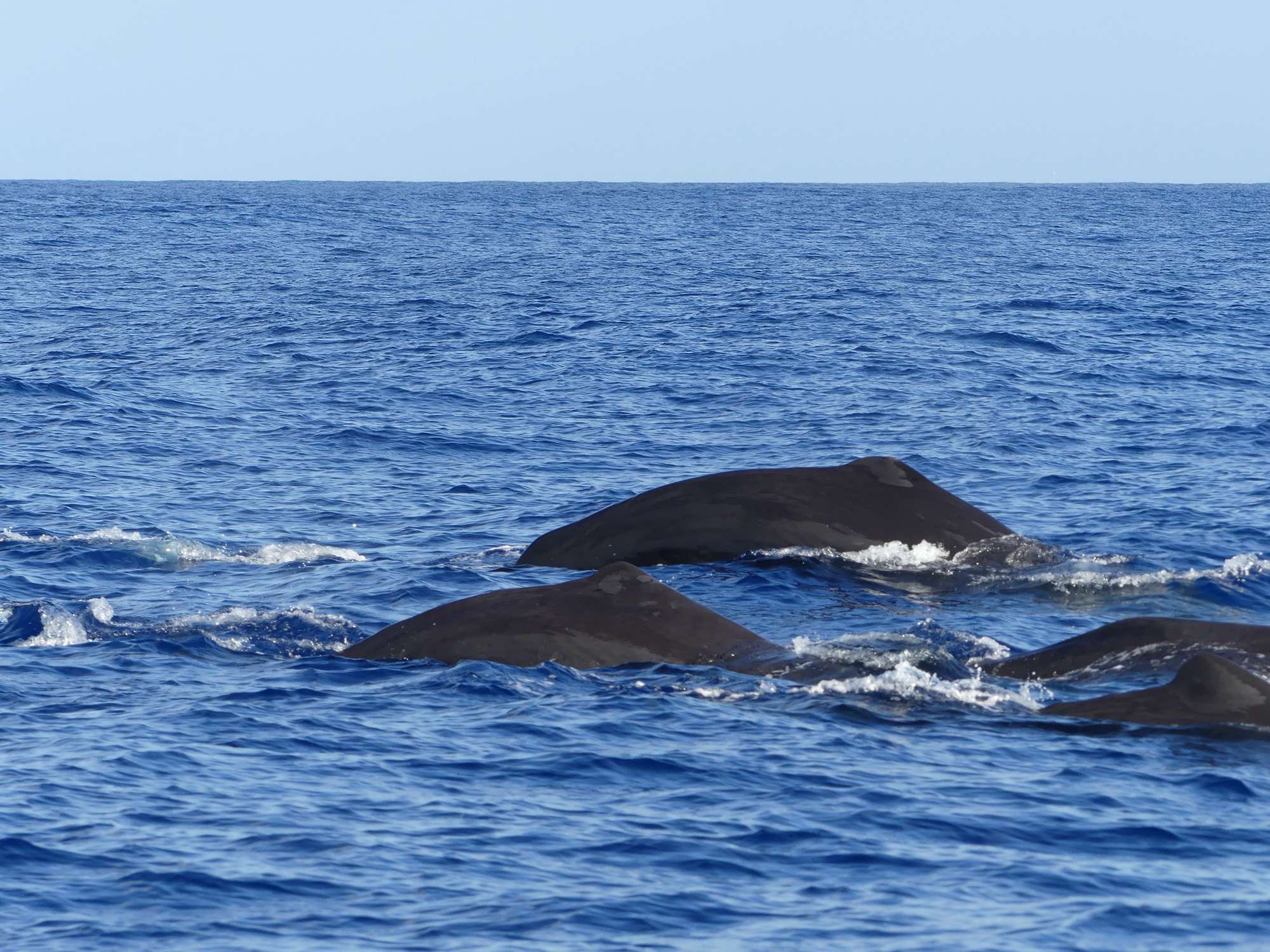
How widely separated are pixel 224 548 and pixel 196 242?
63579mm

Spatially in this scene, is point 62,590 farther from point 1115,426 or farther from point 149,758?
point 1115,426

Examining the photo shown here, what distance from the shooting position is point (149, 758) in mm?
14367

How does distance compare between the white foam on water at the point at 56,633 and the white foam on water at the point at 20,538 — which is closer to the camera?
the white foam on water at the point at 56,633

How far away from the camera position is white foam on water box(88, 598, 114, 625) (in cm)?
1925

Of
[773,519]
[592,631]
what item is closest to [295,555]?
[773,519]

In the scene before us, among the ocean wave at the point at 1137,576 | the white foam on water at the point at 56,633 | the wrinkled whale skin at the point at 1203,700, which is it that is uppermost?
the wrinkled whale skin at the point at 1203,700

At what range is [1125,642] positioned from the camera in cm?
1677

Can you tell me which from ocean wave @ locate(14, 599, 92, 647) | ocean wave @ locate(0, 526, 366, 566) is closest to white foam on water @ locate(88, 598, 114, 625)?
ocean wave @ locate(14, 599, 92, 647)

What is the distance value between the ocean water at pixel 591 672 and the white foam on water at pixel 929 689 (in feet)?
0.16

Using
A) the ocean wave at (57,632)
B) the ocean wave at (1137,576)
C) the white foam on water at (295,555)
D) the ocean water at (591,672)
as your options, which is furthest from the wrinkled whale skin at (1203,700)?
the white foam on water at (295,555)

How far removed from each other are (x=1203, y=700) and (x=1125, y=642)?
204 cm

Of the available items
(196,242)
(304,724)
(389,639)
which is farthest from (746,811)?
(196,242)

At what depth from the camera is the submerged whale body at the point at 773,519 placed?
21.4 metres

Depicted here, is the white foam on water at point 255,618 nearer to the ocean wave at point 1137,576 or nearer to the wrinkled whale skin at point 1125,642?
the wrinkled whale skin at point 1125,642
